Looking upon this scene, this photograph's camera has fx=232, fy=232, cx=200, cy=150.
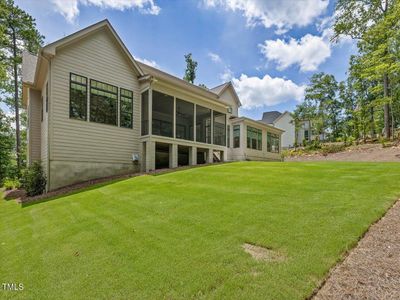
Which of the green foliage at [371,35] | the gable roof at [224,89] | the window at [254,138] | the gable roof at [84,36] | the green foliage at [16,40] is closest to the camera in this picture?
the gable roof at [84,36]

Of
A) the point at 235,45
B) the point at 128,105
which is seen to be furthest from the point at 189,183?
the point at 235,45

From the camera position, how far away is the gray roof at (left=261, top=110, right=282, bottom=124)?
4416cm

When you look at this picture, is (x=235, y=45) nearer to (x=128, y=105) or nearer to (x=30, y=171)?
(x=128, y=105)

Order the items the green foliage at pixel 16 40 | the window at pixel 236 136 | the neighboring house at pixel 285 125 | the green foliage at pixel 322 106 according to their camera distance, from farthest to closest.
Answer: the neighboring house at pixel 285 125
the green foliage at pixel 322 106
the window at pixel 236 136
the green foliage at pixel 16 40

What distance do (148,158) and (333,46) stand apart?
19081mm

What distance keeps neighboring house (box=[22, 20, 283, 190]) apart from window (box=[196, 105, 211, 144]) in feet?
0.50

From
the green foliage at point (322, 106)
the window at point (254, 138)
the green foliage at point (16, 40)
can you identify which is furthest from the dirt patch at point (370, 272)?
the green foliage at point (322, 106)

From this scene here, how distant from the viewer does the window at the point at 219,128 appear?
18609 millimetres

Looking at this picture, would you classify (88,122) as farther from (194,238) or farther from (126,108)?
(194,238)

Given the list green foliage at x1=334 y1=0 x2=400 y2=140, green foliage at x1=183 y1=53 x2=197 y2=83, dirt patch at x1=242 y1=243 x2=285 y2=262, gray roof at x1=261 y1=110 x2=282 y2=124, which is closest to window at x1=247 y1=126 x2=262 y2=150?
green foliage at x1=334 y1=0 x2=400 y2=140

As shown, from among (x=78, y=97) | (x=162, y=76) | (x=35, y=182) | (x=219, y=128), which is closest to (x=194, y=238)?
(x=35, y=182)

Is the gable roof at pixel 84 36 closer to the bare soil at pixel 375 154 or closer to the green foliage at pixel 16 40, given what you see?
the green foliage at pixel 16 40

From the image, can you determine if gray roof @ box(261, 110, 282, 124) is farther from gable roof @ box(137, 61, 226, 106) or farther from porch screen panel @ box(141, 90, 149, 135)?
porch screen panel @ box(141, 90, 149, 135)

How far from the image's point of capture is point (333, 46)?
2052 cm
